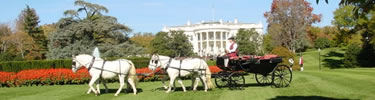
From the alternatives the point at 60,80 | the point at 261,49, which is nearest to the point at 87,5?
the point at 60,80

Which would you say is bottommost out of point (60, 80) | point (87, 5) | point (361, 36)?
point (60, 80)

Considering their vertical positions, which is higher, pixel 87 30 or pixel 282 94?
pixel 87 30

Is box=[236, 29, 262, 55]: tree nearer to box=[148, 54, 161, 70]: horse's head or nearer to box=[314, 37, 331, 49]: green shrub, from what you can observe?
box=[314, 37, 331, 49]: green shrub

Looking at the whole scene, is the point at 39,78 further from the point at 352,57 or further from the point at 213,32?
the point at 213,32

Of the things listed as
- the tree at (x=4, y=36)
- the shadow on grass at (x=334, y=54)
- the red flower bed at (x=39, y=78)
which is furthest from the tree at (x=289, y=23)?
the tree at (x=4, y=36)

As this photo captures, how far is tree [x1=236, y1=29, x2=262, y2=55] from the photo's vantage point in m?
56.3

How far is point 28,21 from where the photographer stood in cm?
5725

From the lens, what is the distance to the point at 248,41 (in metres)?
57.8

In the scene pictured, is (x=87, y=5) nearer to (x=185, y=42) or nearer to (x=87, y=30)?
(x=87, y=30)

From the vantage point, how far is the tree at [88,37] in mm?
35562

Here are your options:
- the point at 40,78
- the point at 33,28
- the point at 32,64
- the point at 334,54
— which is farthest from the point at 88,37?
the point at 334,54

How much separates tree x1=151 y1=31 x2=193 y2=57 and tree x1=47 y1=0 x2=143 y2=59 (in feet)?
70.9

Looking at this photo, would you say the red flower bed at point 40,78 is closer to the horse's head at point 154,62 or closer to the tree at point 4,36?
the horse's head at point 154,62

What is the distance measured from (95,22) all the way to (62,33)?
3.60 meters
